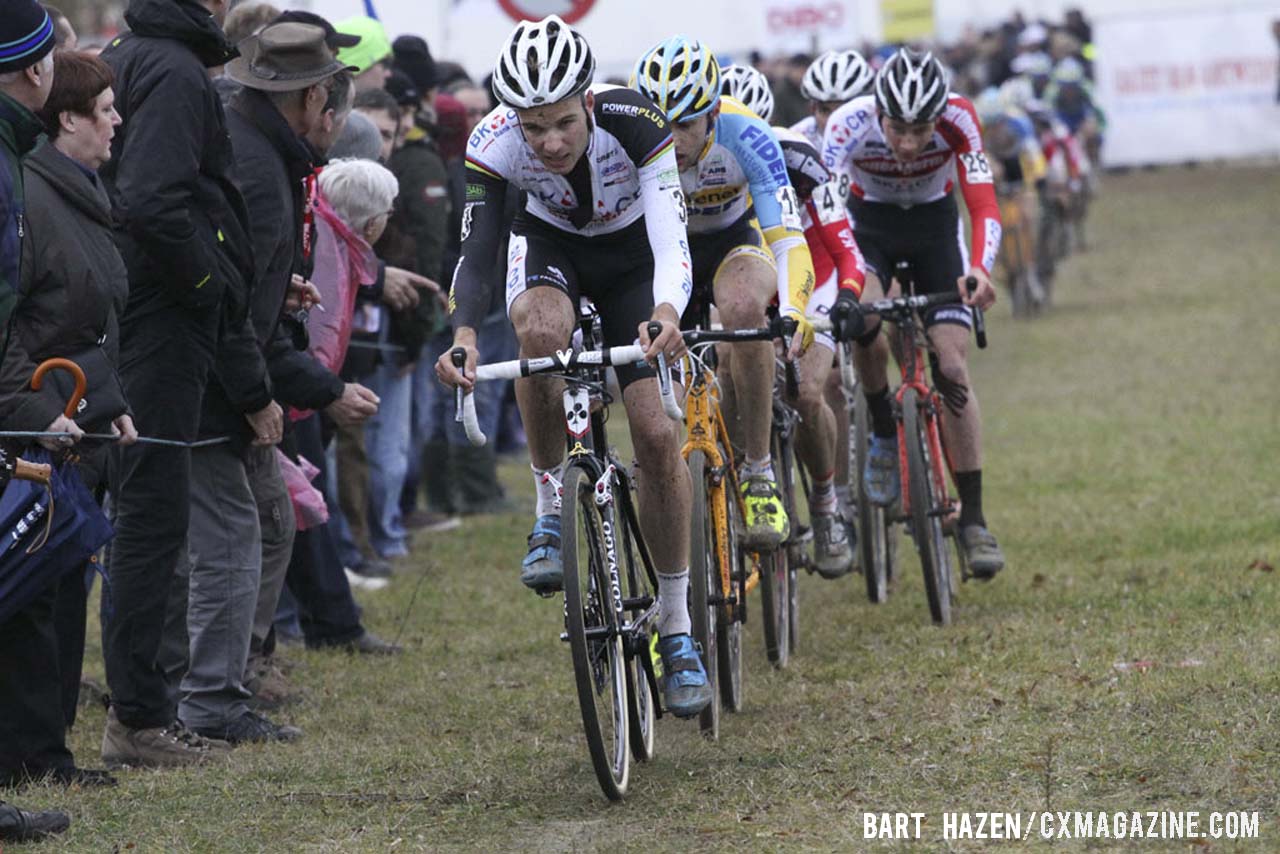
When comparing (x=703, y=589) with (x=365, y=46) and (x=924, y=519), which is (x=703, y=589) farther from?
(x=365, y=46)

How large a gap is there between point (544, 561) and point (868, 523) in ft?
10.8

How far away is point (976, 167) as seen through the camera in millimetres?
9109

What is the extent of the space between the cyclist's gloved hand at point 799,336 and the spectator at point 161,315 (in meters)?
1.91

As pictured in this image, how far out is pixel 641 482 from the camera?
21.2ft

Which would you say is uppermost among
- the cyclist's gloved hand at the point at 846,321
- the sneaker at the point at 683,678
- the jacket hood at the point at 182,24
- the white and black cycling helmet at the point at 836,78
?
the jacket hood at the point at 182,24

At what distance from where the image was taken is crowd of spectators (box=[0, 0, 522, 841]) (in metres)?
5.80

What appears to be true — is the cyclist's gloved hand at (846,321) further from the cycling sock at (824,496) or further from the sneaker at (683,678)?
the sneaker at (683,678)

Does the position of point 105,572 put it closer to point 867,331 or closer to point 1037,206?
point 867,331

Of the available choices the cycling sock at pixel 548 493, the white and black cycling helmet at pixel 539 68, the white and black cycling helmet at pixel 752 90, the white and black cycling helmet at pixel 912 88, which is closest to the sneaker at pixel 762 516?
the cycling sock at pixel 548 493

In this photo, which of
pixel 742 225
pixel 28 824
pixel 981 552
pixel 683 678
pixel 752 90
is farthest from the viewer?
pixel 752 90

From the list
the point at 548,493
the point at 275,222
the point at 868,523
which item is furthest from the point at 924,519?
the point at 275,222

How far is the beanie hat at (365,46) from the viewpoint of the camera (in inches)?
378

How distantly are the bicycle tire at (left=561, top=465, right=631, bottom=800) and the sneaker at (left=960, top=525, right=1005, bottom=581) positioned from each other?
306 cm

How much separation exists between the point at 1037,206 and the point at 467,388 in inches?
669
